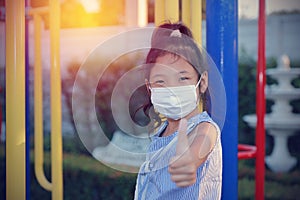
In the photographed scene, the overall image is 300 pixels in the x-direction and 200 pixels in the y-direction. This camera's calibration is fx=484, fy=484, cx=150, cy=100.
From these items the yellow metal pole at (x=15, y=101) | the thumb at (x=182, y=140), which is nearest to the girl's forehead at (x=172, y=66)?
the thumb at (x=182, y=140)

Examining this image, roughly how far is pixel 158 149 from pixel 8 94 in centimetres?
43

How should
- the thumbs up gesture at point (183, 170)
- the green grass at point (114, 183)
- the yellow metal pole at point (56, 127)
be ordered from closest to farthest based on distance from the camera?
the thumbs up gesture at point (183, 170) → the yellow metal pole at point (56, 127) → the green grass at point (114, 183)

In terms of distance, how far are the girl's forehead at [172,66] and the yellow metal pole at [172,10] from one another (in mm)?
210

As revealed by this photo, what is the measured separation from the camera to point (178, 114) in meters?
1.11

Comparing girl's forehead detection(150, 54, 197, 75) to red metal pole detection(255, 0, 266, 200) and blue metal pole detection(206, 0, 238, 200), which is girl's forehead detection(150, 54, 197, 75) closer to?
blue metal pole detection(206, 0, 238, 200)

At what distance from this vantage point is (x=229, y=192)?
1249mm

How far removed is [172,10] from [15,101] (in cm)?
48

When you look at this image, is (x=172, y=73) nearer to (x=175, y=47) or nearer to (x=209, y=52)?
(x=175, y=47)

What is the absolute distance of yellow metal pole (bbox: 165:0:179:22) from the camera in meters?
1.27

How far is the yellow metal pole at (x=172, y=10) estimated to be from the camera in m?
1.27

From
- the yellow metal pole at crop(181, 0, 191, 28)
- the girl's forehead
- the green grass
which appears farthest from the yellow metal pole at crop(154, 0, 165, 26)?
the green grass

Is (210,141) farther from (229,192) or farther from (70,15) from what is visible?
(70,15)

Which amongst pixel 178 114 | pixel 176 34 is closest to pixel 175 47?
pixel 176 34

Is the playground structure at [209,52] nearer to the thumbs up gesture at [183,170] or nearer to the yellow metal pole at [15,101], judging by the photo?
the yellow metal pole at [15,101]
